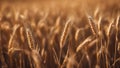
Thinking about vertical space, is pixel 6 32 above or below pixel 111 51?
above

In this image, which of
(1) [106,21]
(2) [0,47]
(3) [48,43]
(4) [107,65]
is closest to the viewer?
(4) [107,65]

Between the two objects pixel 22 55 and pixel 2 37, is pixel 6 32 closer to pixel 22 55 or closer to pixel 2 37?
pixel 2 37

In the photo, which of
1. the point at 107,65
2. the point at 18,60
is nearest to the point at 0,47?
the point at 18,60

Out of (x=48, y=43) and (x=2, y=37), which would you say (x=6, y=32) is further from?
(x=48, y=43)

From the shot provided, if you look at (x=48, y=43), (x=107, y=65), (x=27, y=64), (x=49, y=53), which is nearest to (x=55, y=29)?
(x=48, y=43)

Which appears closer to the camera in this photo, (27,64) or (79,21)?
(27,64)

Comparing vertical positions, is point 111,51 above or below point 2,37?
below

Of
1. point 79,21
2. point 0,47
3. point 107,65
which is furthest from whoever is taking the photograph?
point 79,21

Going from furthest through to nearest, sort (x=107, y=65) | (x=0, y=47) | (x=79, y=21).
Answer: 1. (x=79, y=21)
2. (x=0, y=47)
3. (x=107, y=65)

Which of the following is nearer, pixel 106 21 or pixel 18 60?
pixel 18 60
